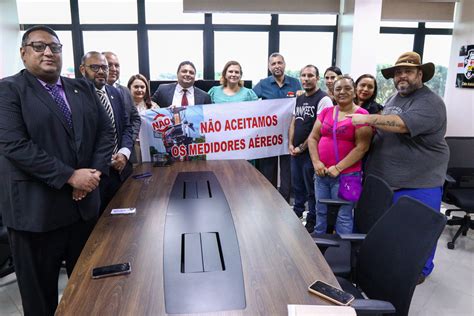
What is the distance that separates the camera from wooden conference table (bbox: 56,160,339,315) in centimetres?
110

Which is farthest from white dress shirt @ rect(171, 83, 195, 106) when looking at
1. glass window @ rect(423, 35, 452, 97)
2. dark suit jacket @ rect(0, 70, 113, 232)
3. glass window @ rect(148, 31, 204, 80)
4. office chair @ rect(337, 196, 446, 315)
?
glass window @ rect(423, 35, 452, 97)

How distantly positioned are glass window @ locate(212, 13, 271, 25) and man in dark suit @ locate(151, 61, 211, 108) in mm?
3111

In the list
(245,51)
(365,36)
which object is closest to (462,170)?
(365,36)

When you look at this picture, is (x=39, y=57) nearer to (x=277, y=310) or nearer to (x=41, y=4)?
Result: (x=277, y=310)

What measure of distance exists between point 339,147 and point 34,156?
2.04m

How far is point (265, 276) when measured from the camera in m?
1.25

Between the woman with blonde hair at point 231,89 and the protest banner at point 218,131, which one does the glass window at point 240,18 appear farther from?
the protest banner at point 218,131

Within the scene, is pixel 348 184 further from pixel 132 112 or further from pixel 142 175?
pixel 132 112

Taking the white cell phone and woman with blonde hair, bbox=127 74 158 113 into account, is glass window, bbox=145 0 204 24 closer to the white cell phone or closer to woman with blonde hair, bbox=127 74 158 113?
woman with blonde hair, bbox=127 74 158 113

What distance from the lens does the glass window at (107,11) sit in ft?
19.3

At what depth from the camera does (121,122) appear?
254 centimetres

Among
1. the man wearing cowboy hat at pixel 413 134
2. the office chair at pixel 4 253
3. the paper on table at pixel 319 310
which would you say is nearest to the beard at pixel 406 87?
the man wearing cowboy hat at pixel 413 134

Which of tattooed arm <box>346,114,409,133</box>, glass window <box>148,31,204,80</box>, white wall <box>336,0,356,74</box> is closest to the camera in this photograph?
tattooed arm <box>346,114,409,133</box>

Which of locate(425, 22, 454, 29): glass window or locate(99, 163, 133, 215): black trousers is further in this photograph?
locate(425, 22, 454, 29): glass window
